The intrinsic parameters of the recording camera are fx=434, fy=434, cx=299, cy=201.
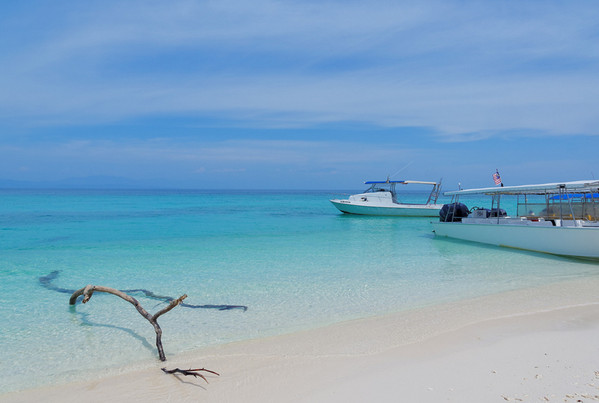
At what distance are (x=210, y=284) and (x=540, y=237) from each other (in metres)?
11.3

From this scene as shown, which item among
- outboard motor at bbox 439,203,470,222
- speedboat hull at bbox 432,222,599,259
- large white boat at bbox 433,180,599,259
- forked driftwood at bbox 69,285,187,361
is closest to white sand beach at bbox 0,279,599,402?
forked driftwood at bbox 69,285,187,361

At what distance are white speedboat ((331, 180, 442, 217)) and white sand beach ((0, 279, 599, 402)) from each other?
26589 mm

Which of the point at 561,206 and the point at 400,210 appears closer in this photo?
the point at 561,206

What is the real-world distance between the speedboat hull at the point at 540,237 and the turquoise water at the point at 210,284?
0.52 m

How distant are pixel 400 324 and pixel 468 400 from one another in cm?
297

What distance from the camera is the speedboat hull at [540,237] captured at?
13.3m

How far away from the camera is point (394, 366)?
5.27m

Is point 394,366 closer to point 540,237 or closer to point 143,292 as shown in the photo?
point 143,292

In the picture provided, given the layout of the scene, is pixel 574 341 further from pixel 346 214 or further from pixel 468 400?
pixel 346 214

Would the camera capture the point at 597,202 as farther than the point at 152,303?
Yes

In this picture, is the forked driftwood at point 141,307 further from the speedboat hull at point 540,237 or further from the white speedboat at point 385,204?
the white speedboat at point 385,204

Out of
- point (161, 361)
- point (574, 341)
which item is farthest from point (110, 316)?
point (574, 341)

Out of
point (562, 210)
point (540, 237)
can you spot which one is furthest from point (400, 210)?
point (540, 237)

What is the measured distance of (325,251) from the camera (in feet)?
53.5
